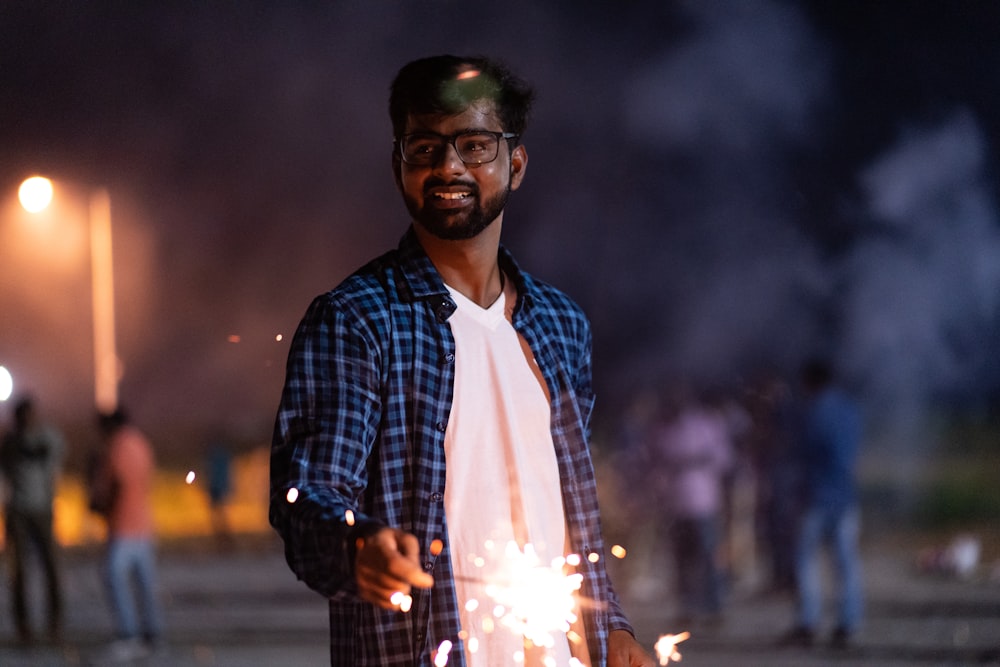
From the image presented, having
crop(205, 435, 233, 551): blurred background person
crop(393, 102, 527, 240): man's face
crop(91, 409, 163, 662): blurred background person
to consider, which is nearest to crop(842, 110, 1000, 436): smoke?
crop(91, 409, 163, 662): blurred background person

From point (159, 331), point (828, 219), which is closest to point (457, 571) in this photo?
point (828, 219)

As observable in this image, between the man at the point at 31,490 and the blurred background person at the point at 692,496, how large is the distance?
15.2 feet

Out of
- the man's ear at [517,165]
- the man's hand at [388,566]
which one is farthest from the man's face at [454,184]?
the man's hand at [388,566]

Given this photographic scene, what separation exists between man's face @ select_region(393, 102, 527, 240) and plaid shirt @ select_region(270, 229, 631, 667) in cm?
10

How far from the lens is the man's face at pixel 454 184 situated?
2.34 meters

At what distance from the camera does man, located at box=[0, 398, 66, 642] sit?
30.9ft

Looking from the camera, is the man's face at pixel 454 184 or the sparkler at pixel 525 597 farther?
the man's face at pixel 454 184

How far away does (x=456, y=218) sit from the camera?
2373mm

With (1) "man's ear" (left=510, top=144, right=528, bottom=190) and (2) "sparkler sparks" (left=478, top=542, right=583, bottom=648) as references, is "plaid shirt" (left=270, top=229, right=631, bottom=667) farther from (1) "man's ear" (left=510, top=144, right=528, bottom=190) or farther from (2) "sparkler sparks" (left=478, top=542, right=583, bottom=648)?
(1) "man's ear" (left=510, top=144, right=528, bottom=190)

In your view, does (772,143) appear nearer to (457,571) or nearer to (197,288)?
(197,288)

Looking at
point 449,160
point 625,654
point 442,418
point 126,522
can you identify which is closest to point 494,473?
point 442,418

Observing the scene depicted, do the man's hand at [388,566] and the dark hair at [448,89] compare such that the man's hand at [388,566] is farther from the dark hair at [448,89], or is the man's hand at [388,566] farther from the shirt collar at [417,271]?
the dark hair at [448,89]

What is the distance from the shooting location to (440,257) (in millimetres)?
2467

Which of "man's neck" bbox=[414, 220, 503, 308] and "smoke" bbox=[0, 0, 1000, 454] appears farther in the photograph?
"smoke" bbox=[0, 0, 1000, 454]
